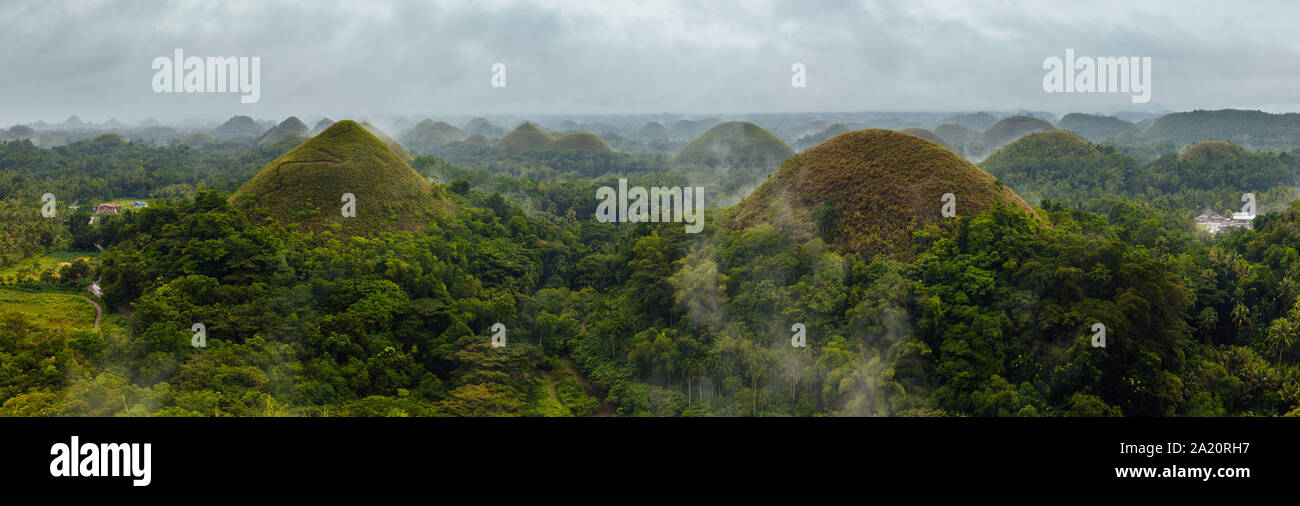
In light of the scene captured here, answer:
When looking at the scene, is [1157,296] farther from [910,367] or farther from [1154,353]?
[910,367]

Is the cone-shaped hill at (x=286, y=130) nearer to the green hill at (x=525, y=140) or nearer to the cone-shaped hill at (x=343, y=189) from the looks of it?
the green hill at (x=525, y=140)

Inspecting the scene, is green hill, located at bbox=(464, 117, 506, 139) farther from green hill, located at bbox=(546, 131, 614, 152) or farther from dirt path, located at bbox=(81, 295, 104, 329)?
dirt path, located at bbox=(81, 295, 104, 329)

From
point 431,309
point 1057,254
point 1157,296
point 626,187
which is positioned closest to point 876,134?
point 1057,254

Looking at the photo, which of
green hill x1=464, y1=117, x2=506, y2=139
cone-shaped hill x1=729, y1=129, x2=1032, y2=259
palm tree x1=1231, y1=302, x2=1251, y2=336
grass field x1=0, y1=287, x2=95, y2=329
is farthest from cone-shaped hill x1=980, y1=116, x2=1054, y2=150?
grass field x1=0, y1=287, x2=95, y2=329

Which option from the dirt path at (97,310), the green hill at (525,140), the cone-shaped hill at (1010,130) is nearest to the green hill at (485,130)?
the green hill at (525,140)

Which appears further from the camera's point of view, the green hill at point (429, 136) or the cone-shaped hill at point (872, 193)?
the green hill at point (429, 136)
